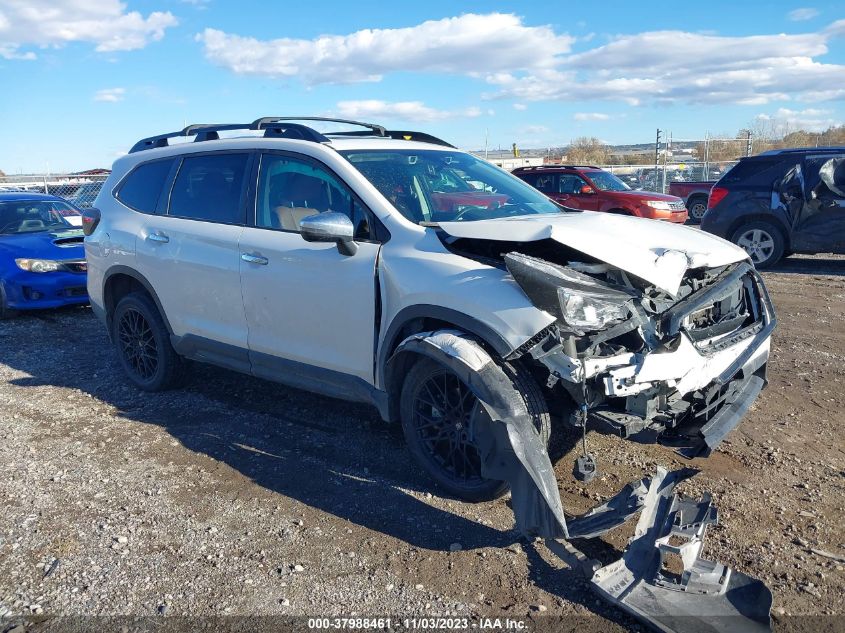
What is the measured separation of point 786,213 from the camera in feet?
35.2

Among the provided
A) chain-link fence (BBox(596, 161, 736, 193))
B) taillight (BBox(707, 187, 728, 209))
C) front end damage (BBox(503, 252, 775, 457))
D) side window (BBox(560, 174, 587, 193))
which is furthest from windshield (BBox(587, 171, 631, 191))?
front end damage (BBox(503, 252, 775, 457))

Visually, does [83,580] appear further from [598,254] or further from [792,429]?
[792,429]

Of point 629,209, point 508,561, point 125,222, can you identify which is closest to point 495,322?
point 508,561

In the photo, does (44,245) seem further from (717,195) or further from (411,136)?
(717,195)

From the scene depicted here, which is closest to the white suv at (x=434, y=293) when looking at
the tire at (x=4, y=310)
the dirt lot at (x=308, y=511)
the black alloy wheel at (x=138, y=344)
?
the black alloy wheel at (x=138, y=344)

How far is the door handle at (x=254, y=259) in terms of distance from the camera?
463 centimetres

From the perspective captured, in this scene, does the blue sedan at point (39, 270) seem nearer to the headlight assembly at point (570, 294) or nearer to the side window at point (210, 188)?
the side window at point (210, 188)

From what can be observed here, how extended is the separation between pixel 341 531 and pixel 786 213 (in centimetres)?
948

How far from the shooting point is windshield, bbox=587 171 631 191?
1520 cm

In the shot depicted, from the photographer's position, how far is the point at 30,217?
9.73 meters

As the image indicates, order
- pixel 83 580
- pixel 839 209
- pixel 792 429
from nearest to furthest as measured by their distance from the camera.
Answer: pixel 83 580
pixel 792 429
pixel 839 209

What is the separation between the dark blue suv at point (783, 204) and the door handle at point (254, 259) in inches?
347

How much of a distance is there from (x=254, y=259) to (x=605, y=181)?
12.1 meters

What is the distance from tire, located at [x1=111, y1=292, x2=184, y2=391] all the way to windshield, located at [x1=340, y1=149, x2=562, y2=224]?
2.29 meters
